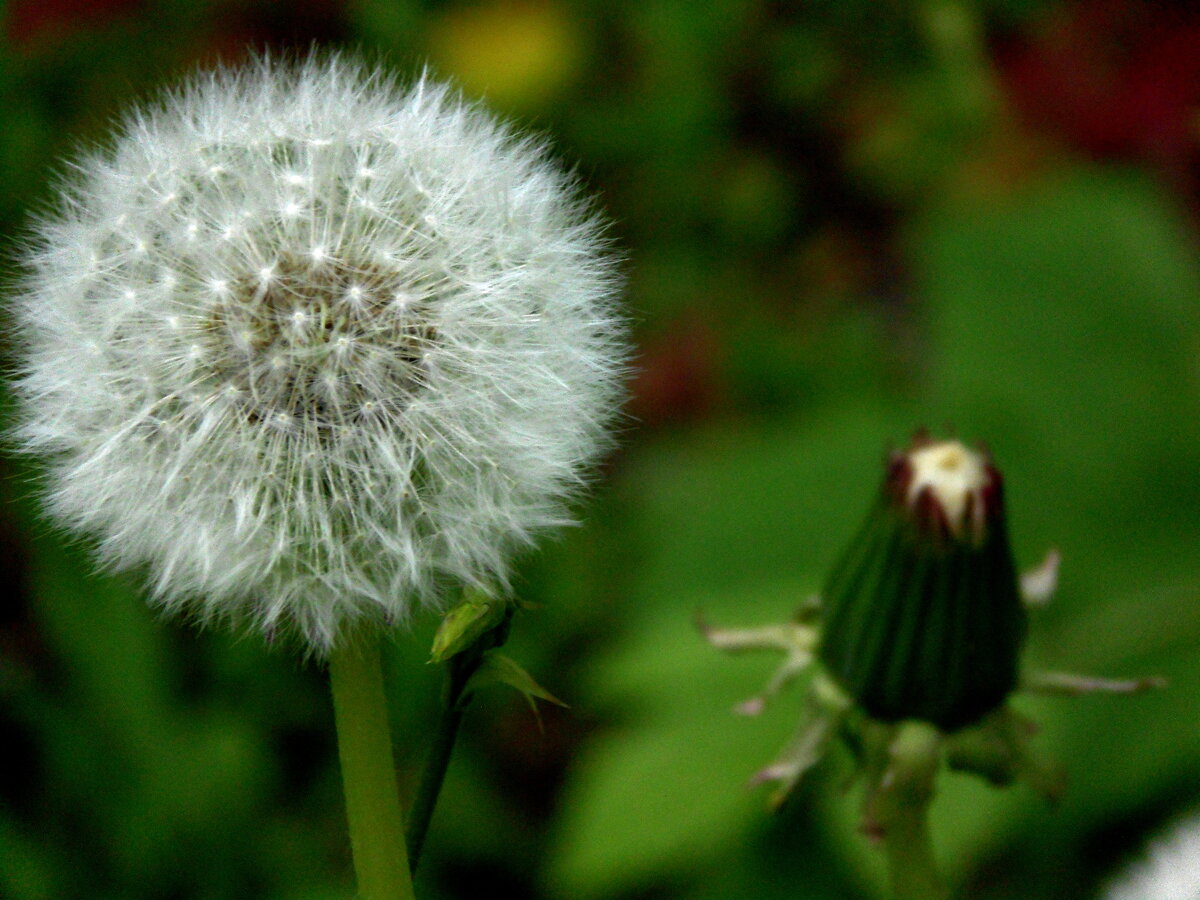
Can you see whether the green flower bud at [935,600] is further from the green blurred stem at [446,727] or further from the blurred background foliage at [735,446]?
the green blurred stem at [446,727]

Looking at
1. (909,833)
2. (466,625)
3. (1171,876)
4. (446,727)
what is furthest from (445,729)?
(1171,876)

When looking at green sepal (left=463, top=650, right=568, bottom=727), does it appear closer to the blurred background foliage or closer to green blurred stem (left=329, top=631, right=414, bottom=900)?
green blurred stem (left=329, top=631, right=414, bottom=900)

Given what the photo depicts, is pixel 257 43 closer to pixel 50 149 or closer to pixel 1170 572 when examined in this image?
pixel 50 149

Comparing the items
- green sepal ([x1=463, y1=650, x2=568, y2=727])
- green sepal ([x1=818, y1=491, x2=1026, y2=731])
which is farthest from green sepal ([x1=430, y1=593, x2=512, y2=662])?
green sepal ([x1=818, y1=491, x2=1026, y2=731])

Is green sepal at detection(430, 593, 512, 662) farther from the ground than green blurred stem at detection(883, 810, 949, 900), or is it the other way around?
green sepal at detection(430, 593, 512, 662)

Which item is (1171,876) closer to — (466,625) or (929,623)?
(929,623)
